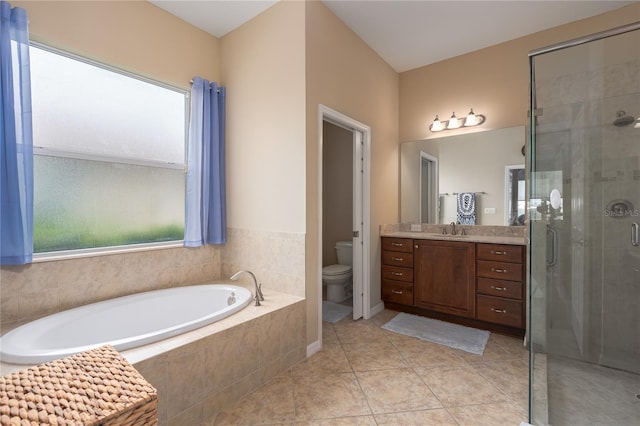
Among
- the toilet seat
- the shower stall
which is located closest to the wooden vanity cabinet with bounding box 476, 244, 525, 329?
the shower stall

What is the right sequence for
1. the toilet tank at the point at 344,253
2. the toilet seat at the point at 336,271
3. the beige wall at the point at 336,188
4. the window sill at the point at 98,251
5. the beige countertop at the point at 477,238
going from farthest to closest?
the beige wall at the point at 336,188
the toilet tank at the point at 344,253
the toilet seat at the point at 336,271
the beige countertop at the point at 477,238
the window sill at the point at 98,251

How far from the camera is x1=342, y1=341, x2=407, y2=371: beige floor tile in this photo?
2.22m

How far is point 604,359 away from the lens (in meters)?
1.95

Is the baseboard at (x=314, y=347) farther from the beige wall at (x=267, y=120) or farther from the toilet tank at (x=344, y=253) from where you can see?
the toilet tank at (x=344, y=253)

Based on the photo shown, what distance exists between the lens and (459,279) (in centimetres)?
293

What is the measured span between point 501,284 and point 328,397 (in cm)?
193

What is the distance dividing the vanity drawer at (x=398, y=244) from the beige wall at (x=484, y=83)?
1.34 meters

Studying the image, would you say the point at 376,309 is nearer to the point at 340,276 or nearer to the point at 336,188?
the point at 340,276

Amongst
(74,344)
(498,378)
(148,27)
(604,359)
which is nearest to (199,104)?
(148,27)

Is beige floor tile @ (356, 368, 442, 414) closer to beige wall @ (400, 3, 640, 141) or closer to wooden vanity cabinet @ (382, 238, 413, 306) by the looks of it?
wooden vanity cabinet @ (382, 238, 413, 306)

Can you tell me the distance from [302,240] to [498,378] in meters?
1.72

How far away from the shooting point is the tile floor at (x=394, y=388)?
5.49 ft

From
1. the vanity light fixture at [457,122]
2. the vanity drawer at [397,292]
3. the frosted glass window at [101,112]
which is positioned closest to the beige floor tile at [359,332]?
the vanity drawer at [397,292]

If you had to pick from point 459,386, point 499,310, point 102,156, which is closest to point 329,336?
point 459,386
